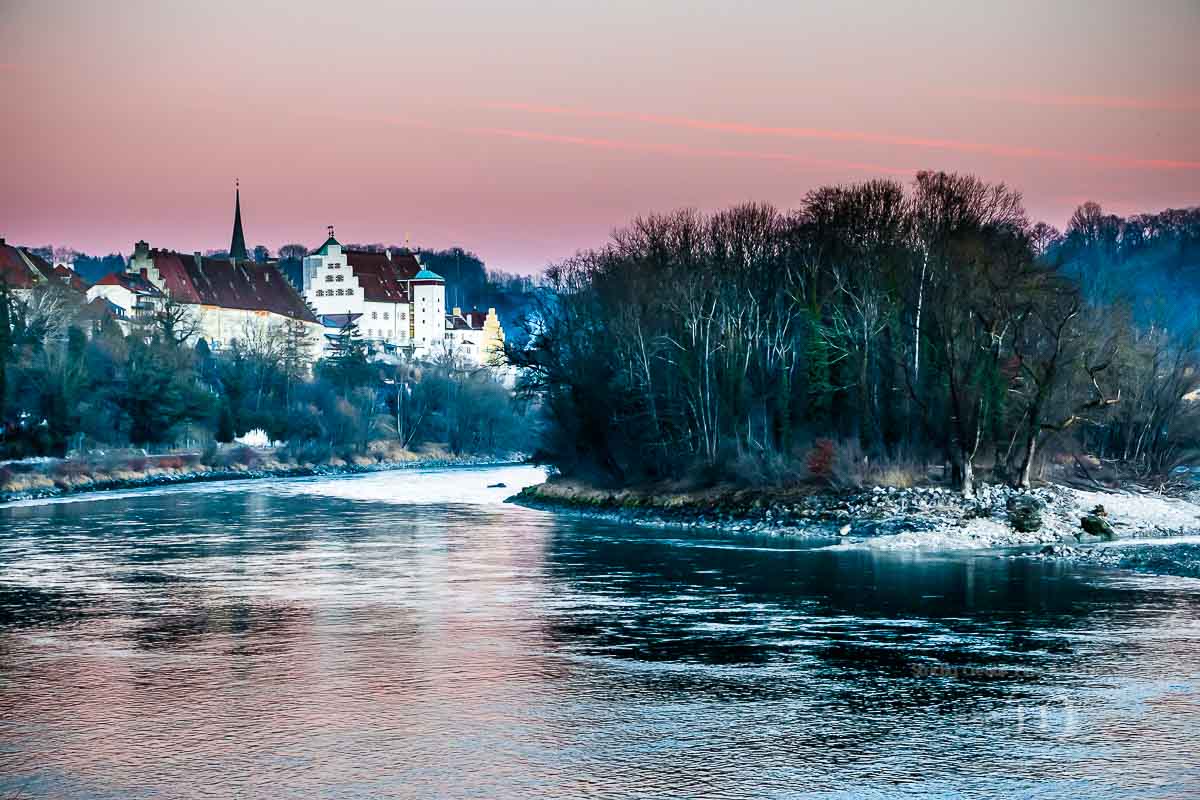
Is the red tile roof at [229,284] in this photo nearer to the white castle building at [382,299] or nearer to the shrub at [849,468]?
the white castle building at [382,299]

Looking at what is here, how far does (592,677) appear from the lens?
57.0 ft

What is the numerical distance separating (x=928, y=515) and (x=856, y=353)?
1195cm

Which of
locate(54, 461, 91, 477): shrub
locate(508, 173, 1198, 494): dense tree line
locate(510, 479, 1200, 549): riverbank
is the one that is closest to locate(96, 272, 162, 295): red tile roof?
locate(54, 461, 91, 477): shrub

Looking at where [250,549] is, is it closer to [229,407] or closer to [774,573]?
[774,573]

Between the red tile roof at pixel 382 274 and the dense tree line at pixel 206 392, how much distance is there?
30.5 meters

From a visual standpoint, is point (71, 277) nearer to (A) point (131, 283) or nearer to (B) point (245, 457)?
(A) point (131, 283)

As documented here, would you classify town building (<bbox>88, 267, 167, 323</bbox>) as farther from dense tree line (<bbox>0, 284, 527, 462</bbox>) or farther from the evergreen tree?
the evergreen tree

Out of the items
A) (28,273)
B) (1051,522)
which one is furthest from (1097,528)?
(28,273)

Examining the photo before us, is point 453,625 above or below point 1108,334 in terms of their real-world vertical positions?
below

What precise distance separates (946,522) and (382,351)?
122041mm

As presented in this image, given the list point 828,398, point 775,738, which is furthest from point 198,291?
point 775,738

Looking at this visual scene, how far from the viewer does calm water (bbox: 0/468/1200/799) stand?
12719mm

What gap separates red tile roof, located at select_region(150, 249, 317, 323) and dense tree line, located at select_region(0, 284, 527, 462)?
24.3 feet

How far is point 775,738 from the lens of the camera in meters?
14.1
